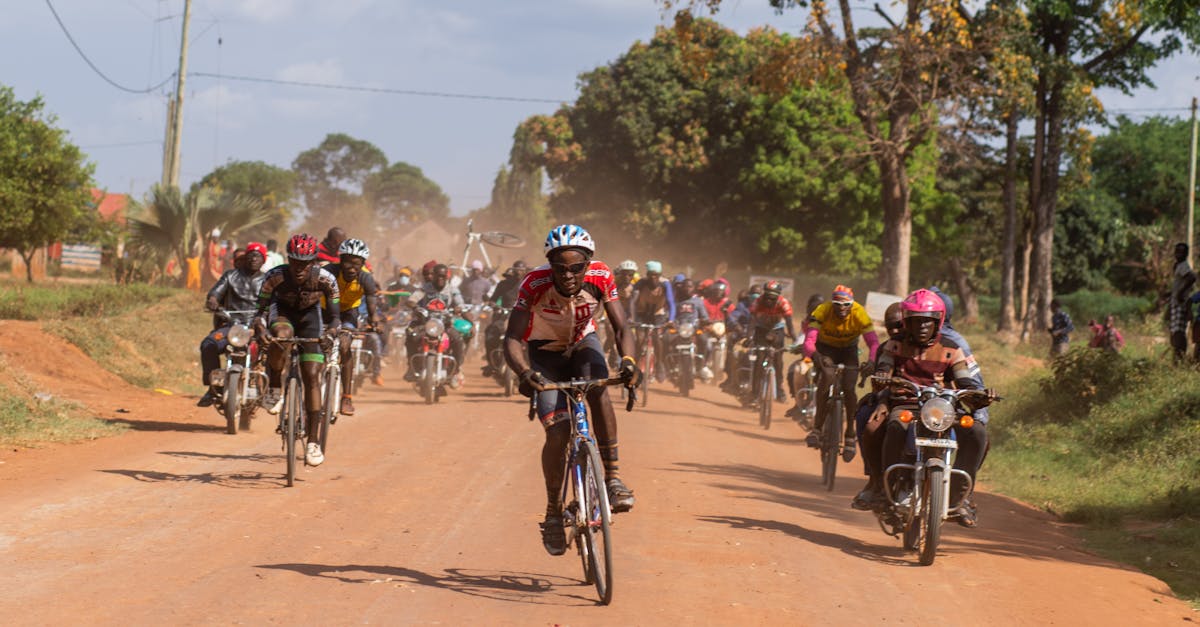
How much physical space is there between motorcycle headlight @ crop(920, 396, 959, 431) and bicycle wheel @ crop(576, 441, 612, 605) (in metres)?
2.66

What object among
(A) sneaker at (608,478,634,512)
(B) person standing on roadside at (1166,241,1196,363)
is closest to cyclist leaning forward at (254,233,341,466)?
(A) sneaker at (608,478,634,512)

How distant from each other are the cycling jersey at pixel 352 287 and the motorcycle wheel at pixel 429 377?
5309 mm

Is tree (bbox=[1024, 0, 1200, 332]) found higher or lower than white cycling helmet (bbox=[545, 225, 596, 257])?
higher

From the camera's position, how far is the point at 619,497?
24.7ft

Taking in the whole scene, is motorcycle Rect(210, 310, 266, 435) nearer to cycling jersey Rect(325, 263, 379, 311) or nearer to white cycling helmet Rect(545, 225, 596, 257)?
cycling jersey Rect(325, 263, 379, 311)

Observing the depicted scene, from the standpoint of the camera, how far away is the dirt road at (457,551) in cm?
685

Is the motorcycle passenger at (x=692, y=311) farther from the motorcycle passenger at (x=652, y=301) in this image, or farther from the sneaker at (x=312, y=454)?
the sneaker at (x=312, y=454)

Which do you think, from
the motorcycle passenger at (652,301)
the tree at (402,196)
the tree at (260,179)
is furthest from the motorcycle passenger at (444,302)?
the tree at (402,196)

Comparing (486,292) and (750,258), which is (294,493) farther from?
(750,258)

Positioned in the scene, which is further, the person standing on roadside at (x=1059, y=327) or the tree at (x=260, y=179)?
the tree at (x=260, y=179)

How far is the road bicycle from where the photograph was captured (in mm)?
7052

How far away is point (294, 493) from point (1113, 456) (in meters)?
9.58

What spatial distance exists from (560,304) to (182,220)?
23.0 meters

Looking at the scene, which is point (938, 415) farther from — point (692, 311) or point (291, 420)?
point (692, 311)
